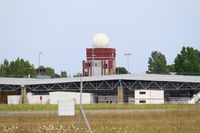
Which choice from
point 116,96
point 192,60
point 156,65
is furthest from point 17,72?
point 116,96

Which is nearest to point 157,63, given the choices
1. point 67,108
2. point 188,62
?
point 188,62

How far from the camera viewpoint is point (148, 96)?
80.6 metres

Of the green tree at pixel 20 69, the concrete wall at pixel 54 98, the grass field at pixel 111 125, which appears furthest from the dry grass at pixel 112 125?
the green tree at pixel 20 69

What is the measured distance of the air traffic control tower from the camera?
101 m

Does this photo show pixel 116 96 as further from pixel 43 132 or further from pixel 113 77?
pixel 43 132

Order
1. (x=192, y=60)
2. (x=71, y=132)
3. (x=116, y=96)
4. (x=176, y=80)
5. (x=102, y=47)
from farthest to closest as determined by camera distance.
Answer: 1. (x=192, y=60)
2. (x=102, y=47)
3. (x=116, y=96)
4. (x=176, y=80)
5. (x=71, y=132)

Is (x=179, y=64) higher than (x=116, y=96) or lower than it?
higher

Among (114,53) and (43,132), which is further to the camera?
(114,53)

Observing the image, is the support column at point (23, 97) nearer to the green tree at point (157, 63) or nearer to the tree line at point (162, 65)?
the tree line at point (162, 65)

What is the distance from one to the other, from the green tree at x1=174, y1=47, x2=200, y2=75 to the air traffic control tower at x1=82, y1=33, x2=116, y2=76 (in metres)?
26.2

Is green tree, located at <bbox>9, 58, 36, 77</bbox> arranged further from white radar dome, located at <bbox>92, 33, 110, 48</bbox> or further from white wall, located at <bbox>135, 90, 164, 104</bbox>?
white wall, located at <bbox>135, 90, 164, 104</bbox>

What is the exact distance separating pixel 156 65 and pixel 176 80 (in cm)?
6271

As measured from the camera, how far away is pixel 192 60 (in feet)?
406

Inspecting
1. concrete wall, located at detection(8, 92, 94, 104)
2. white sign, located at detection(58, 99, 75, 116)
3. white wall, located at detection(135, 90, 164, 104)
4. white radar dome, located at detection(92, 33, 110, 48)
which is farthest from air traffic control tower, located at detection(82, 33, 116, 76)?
white sign, located at detection(58, 99, 75, 116)
